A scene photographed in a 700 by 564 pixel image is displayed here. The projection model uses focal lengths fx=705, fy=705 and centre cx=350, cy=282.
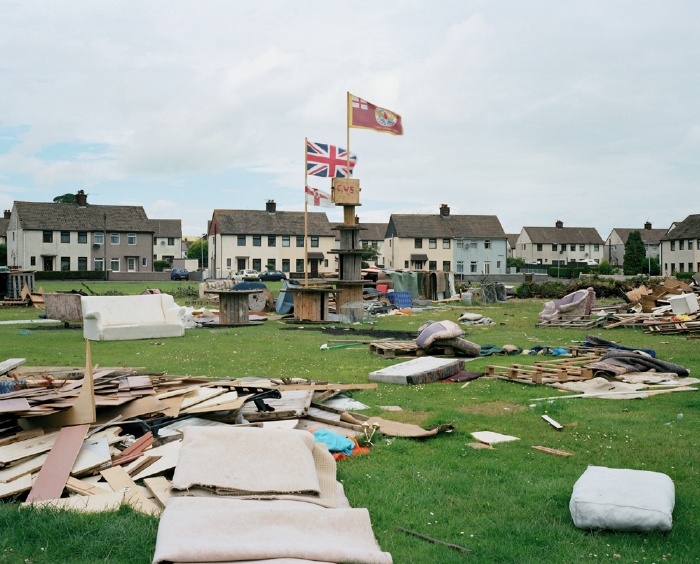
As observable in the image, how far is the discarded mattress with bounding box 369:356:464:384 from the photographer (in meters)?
11.4

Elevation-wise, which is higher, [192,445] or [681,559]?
[192,445]

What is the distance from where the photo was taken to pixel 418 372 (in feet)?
37.8

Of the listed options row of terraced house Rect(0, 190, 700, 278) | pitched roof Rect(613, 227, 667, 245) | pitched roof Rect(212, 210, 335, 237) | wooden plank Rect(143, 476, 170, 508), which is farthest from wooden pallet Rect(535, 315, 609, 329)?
pitched roof Rect(613, 227, 667, 245)

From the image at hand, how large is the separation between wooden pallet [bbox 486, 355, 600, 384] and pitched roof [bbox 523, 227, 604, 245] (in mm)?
99410

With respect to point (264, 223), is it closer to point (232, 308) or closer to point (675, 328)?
point (232, 308)

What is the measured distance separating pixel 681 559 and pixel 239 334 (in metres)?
17.1

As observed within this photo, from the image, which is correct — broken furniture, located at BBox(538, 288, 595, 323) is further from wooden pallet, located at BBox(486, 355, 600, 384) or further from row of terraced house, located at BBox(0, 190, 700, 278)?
row of terraced house, located at BBox(0, 190, 700, 278)

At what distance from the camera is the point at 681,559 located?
452 cm

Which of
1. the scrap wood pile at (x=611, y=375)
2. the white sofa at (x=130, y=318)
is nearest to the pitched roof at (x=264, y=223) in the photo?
the white sofa at (x=130, y=318)

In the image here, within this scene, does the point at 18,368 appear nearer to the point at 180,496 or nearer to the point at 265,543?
the point at 180,496

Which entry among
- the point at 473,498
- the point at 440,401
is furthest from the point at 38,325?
the point at 473,498

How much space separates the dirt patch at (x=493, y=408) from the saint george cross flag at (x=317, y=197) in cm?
1760

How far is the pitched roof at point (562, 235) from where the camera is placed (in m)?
109

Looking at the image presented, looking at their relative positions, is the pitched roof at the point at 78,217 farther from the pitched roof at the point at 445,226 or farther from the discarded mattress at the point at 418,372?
the discarded mattress at the point at 418,372
